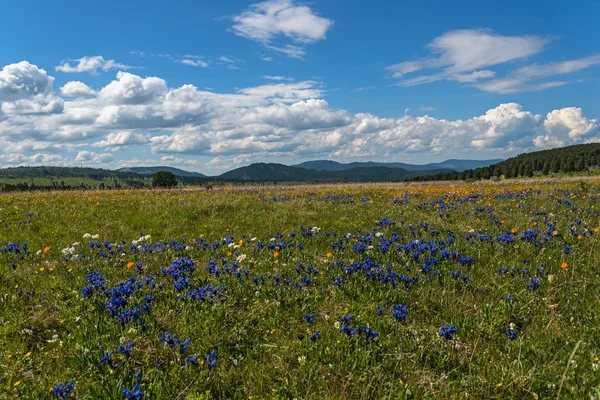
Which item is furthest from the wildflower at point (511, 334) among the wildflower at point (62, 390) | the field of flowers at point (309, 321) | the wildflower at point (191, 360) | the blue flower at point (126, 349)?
the wildflower at point (62, 390)

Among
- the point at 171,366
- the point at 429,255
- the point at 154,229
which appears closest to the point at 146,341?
the point at 171,366

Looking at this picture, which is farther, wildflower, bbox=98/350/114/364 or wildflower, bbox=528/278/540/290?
wildflower, bbox=528/278/540/290

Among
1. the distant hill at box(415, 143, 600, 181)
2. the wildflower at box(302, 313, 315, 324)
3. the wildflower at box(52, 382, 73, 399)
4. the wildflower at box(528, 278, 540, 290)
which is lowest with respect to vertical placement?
Answer: the wildflower at box(52, 382, 73, 399)

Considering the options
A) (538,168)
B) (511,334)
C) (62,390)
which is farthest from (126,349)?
(538,168)

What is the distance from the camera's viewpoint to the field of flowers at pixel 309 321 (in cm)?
369

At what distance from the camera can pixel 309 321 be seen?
4.81 meters

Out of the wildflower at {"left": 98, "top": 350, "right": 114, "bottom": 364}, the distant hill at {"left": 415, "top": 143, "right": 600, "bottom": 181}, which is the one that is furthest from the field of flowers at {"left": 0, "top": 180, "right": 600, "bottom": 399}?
the distant hill at {"left": 415, "top": 143, "right": 600, "bottom": 181}

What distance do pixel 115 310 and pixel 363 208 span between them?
→ 37.1 feet

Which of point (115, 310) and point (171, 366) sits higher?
point (115, 310)

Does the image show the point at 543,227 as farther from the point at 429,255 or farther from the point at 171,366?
the point at 171,366

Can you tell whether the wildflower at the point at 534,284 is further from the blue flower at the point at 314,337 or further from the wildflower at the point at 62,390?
the wildflower at the point at 62,390

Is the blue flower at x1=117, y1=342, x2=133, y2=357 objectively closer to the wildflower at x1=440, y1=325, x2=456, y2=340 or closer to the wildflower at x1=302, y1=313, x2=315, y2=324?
the wildflower at x1=302, y1=313, x2=315, y2=324

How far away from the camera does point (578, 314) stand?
4.77 metres

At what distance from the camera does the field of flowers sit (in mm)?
3686
